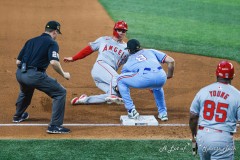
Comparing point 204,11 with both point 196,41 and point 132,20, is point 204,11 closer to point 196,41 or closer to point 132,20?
point 132,20

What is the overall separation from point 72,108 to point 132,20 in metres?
10.1

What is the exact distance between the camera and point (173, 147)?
9852mm

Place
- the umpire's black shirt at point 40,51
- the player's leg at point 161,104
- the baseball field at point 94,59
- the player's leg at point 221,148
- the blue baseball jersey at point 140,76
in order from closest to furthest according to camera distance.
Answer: the player's leg at point 221,148, the baseball field at point 94,59, the umpire's black shirt at point 40,51, the blue baseball jersey at point 140,76, the player's leg at point 161,104

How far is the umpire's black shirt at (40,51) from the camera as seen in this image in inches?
408

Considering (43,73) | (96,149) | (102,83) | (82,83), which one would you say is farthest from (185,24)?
(96,149)

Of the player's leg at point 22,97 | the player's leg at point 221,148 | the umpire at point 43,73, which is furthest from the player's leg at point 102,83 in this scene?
the player's leg at point 221,148

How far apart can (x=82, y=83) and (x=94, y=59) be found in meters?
2.35

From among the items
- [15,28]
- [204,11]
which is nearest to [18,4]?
[15,28]

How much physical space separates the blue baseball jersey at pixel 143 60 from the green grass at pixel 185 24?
5.56 meters

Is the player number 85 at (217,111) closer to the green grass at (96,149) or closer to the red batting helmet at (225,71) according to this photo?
the red batting helmet at (225,71)

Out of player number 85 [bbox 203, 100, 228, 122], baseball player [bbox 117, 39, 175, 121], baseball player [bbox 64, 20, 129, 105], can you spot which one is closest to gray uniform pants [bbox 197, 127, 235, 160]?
player number 85 [bbox 203, 100, 228, 122]

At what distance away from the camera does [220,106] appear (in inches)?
296

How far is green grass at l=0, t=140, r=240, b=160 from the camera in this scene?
30.7 feet

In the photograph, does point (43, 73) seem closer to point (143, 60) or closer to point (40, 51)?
point (40, 51)
